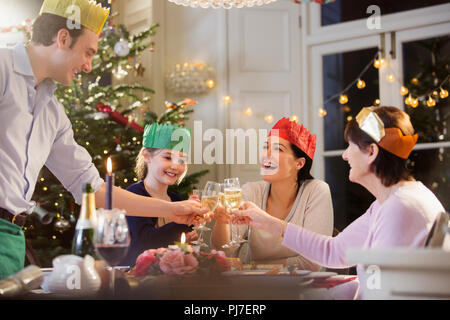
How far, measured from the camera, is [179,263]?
4.36 ft

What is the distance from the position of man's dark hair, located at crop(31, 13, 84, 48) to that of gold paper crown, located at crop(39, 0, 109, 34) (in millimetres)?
17

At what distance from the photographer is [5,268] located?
4.55 ft

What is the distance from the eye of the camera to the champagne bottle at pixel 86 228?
116 cm

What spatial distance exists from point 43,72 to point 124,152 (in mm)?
1876

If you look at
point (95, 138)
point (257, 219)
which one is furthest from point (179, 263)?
point (95, 138)

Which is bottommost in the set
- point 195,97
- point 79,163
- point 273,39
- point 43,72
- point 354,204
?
point 354,204

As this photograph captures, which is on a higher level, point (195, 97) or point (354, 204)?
point (195, 97)

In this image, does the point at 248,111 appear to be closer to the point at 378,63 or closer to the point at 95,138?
the point at 378,63

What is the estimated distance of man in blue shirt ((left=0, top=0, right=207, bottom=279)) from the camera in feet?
4.79

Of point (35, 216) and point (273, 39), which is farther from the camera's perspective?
point (273, 39)

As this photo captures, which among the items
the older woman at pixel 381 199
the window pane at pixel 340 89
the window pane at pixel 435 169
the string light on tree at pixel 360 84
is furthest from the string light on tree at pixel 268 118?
the older woman at pixel 381 199

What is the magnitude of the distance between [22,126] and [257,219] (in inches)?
31.3

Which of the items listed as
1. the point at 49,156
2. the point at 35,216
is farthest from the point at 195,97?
the point at 49,156
